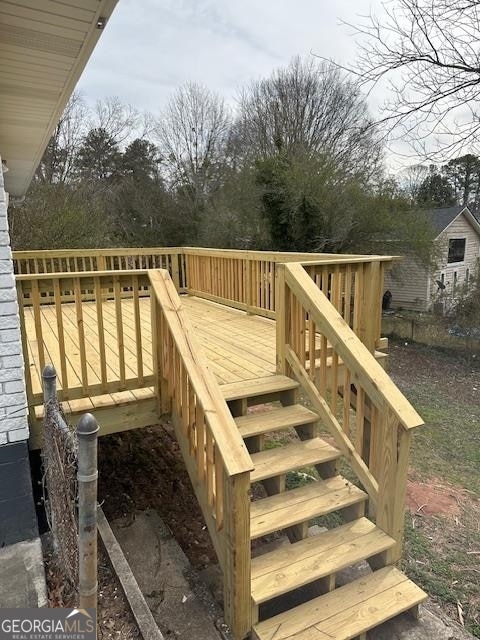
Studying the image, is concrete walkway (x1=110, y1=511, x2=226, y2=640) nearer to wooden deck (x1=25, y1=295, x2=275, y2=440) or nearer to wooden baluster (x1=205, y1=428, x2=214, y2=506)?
wooden baluster (x1=205, y1=428, x2=214, y2=506)

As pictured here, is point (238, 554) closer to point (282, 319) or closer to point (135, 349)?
point (282, 319)

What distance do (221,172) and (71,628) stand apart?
669 inches

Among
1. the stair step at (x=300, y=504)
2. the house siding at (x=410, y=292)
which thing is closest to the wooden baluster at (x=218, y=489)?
the stair step at (x=300, y=504)

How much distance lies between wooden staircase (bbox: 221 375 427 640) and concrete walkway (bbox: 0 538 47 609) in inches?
43.9

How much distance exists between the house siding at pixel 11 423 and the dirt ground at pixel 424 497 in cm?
113

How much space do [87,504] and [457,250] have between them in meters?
21.6

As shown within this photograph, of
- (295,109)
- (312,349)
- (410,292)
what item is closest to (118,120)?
(295,109)

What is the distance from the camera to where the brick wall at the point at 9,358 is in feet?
8.30

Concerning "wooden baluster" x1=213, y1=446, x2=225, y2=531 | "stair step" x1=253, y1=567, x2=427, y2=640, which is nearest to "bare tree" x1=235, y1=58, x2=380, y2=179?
"wooden baluster" x1=213, y1=446, x2=225, y2=531

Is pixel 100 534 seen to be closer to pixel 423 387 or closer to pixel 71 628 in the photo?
pixel 71 628

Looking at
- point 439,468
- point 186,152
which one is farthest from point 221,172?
point 439,468

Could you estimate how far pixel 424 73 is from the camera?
636 cm

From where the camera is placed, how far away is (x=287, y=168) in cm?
1253

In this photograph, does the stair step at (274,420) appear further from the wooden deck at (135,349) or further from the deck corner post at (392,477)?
the deck corner post at (392,477)
